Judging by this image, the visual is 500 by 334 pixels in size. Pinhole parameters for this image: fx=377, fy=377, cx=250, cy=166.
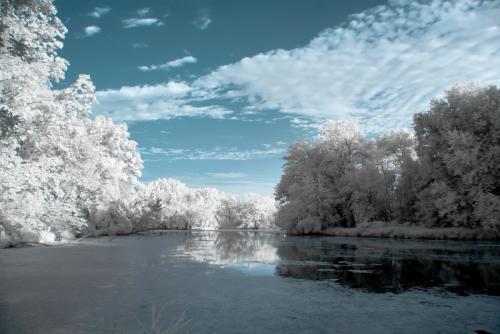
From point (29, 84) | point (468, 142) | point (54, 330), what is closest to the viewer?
point (54, 330)

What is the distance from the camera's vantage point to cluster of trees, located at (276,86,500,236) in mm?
29547

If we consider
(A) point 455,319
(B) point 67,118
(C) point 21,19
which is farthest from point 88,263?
(A) point 455,319

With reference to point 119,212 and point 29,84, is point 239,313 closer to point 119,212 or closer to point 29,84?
point 29,84

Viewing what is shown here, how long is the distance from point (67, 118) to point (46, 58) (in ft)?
7.60

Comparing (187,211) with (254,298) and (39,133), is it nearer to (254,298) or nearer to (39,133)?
(39,133)

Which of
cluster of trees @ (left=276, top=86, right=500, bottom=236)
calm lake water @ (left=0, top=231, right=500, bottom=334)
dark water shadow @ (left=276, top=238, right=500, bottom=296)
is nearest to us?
calm lake water @ (left=0, top=231, right=500, bottom=334)

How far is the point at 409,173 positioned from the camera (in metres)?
40.4

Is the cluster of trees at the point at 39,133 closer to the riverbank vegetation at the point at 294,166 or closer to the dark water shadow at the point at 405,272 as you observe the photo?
the riverbank vegetation at the point at 294,166

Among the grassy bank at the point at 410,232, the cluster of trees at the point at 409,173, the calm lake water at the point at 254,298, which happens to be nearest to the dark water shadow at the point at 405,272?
the calm lake water at the point at 254,298

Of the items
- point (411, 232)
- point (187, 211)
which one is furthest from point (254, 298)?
point (187, 211)

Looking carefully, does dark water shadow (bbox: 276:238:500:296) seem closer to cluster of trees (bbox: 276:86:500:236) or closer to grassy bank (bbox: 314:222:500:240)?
cluster of trees (bbox: 276:86:500:236)

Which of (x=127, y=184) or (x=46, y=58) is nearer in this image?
(x=46, y=58)

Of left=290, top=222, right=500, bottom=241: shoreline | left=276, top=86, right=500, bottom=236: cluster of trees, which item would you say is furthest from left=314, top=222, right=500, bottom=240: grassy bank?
left=276, top=86, right=500, bottom=236: cluster of trees

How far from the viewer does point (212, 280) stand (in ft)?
39.0
